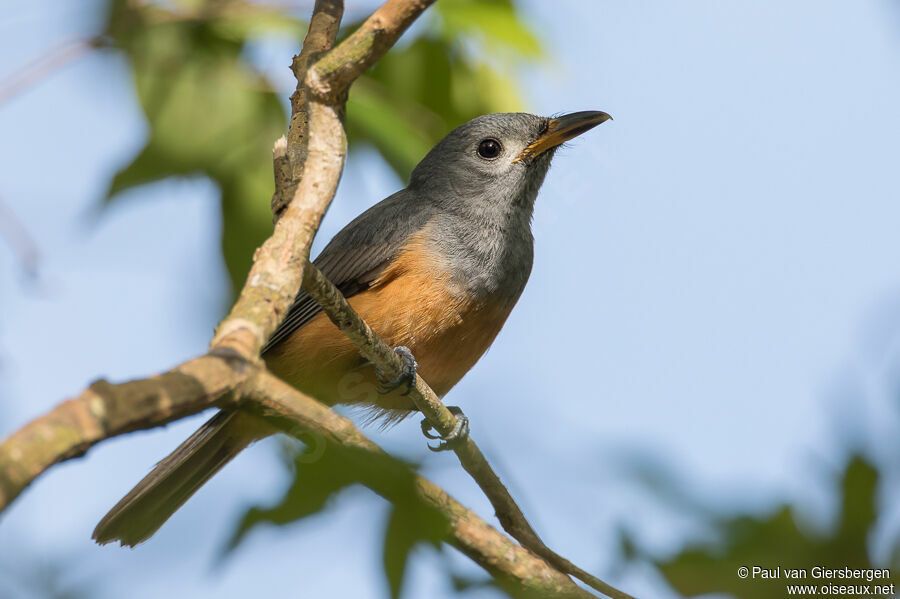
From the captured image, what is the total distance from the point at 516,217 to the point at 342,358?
1.81 metres

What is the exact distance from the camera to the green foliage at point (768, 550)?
1.96 meters

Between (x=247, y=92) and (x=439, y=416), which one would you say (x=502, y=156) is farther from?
(x=439, y=416)

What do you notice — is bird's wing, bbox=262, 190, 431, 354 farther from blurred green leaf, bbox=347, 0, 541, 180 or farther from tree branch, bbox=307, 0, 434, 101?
tree branch, bbox=307, 0, 434, 101

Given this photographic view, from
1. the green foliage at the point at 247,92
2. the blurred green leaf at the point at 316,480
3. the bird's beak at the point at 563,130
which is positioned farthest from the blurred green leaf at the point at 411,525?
the bird's beak at the point at 563,130

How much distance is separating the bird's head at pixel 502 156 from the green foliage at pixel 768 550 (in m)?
4.54

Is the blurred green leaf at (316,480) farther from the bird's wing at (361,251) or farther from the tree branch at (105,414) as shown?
the bird's wing at (361,251)

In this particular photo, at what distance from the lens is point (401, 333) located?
5.60 m

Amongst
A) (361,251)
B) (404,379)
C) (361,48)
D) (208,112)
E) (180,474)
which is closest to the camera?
(361,48)

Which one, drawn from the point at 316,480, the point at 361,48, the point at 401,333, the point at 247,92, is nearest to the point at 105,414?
the point at 316,480

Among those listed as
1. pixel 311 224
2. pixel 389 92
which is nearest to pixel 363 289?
pixel 389 92

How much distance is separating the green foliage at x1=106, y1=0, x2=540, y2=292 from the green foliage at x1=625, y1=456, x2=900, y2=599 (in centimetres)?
352

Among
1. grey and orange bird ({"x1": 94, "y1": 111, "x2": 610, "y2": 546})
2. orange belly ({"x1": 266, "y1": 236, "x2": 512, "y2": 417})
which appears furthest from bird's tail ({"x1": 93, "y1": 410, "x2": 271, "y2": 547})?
orange belly ({"x1": 266, "y1": 236, "x2": 512, "y2": 417})

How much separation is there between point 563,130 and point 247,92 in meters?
2.40

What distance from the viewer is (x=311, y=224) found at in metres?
3.04
